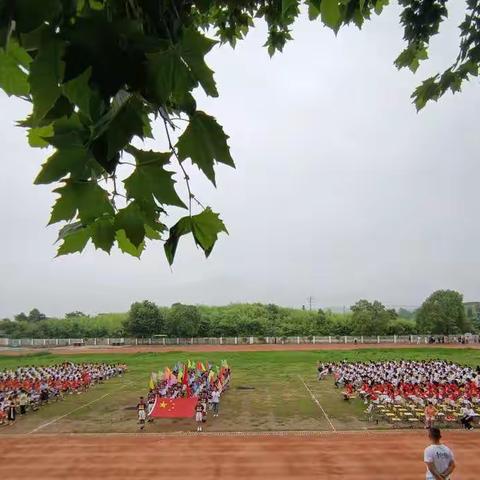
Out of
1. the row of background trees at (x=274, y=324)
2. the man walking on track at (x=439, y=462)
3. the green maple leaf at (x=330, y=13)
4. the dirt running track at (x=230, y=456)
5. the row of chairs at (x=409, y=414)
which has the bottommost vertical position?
the dirt running track at (x=230, y=456)

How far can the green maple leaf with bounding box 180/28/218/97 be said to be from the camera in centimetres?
98

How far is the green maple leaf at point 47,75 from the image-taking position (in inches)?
35.7

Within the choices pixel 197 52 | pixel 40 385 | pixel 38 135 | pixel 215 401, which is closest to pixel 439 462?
pixel 38 135

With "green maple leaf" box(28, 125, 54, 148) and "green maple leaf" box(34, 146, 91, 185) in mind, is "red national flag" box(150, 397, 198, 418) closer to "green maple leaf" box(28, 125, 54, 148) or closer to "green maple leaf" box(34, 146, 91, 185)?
"green maple leaf" box(28, 125, 54, 148)

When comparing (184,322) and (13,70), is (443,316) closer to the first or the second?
(184,322)

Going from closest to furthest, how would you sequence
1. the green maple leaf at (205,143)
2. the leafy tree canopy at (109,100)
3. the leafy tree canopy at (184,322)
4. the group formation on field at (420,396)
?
the leafy tree canopy at (109,100), the green maple leaf at (205,143), the group formation on field at (420,396), the leafy tree canopy at (184,322)

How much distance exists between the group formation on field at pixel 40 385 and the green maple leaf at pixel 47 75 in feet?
71.2

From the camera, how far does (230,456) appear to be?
1398 cm

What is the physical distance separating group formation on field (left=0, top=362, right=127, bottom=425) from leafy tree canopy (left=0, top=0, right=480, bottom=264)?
70.1 ft

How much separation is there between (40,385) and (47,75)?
1022 inches

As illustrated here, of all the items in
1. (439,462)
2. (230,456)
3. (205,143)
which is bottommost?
(230,456)

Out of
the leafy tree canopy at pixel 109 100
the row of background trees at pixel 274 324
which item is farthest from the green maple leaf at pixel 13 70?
the row of background trees at pixel 274 324

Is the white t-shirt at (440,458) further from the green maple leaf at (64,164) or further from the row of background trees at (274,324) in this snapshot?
the row of background trees at (274,324)

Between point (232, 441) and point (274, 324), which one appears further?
point (274, 324)
